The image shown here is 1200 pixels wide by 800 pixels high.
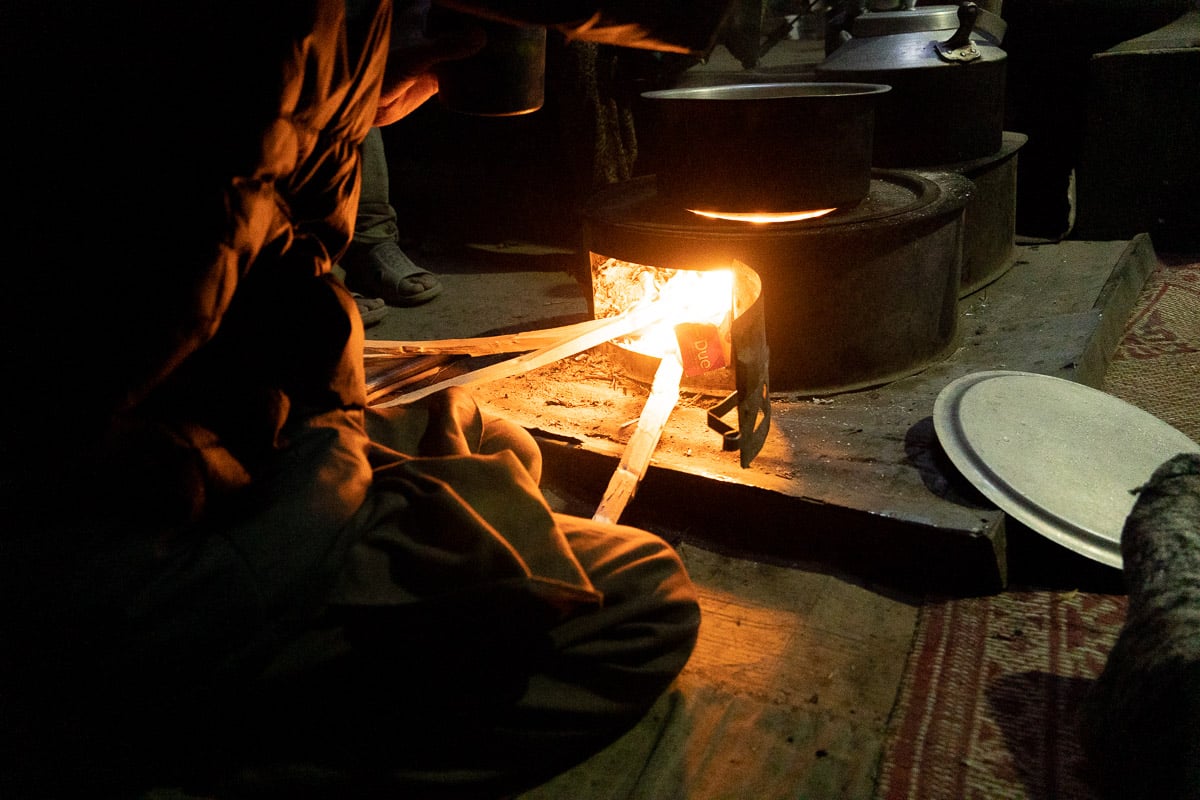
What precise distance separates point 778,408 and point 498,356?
1.18m

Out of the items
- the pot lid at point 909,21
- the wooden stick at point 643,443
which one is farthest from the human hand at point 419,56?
the pot lid at point 909,21

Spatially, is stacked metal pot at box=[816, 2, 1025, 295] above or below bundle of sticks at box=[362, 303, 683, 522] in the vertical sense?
above

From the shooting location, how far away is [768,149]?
2768mm

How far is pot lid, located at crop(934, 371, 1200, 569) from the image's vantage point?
7.52 feet

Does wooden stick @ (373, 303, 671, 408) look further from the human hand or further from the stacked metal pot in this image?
the stacked metal pot

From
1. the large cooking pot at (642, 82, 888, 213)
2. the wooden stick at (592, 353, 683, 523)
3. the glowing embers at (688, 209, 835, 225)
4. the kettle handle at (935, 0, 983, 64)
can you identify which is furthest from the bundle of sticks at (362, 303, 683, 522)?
the kettle handle at (935, 0, 983, 64)

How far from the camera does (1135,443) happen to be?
2.58 metres

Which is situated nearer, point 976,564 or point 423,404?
point 423,404

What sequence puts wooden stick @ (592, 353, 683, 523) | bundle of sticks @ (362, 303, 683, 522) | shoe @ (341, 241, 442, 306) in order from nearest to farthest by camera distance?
wooden stick @ (592, 353, 683, 523) → bundle of sticks @ (362, 303, 683, 522) → shoe @ (341, 241, 442, 306)

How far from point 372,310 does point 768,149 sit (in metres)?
2.19

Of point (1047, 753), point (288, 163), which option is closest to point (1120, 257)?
point (1047, 753)

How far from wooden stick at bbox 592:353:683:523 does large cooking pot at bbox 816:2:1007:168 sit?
6.30 ft

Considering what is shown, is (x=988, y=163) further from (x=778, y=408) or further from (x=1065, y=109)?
(x=778, y=408)

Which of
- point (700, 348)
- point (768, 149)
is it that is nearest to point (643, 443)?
point (700, 348)
